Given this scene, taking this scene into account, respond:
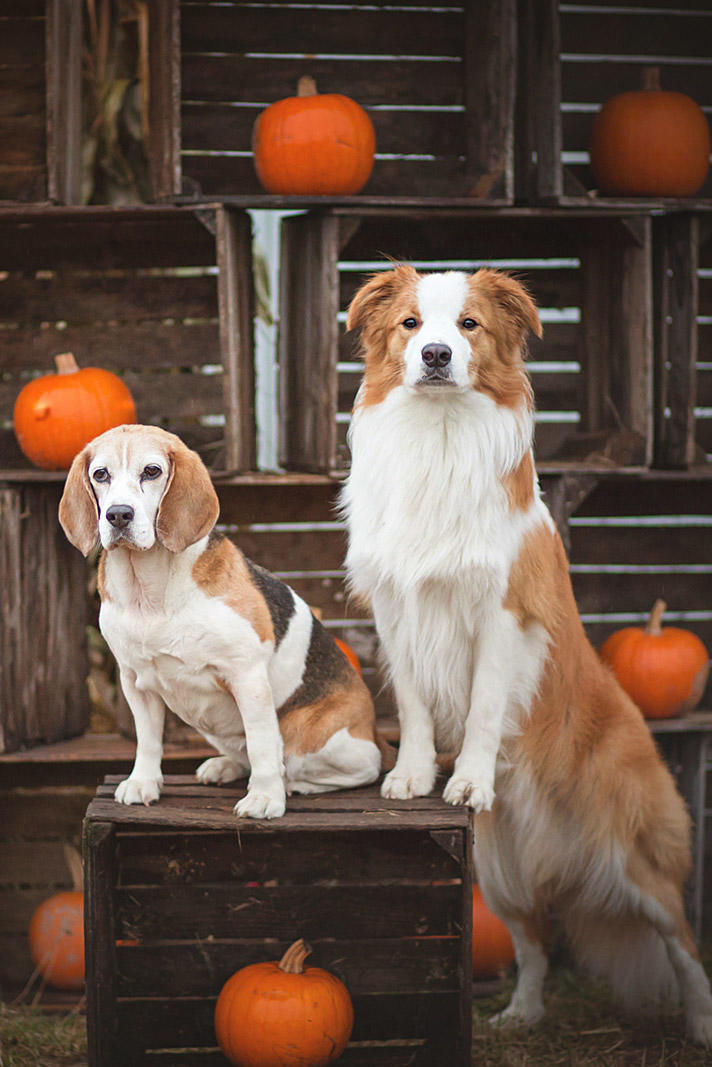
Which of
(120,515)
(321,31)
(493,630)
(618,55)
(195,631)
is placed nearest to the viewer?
(120,515)

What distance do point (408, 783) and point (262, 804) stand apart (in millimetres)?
388

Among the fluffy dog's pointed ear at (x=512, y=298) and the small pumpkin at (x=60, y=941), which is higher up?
the fluffy dog's pointed ear at (x=512, y=298)

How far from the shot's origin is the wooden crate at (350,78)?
142 inches

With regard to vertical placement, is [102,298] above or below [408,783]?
above

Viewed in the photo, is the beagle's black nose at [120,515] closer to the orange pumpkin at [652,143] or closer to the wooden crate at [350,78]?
the wooden crate at [350,78]

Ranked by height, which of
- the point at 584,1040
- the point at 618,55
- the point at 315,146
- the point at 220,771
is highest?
the point at 618,55

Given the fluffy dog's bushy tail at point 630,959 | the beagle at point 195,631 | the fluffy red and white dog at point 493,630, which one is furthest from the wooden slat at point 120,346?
the fluffy dog's bushy tail at point 630,959

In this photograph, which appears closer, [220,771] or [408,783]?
[408,783]

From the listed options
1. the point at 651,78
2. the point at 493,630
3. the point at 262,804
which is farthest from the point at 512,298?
the point at 651,78

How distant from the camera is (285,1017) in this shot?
2.41 meters

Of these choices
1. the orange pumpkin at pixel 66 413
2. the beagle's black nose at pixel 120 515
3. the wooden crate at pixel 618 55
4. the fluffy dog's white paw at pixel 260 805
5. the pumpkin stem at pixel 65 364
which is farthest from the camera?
the wooden crate at pixel 618 55

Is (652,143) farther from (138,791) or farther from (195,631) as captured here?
(138,791)

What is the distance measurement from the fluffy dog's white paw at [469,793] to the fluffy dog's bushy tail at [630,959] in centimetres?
81

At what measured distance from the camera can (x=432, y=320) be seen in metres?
2.36
